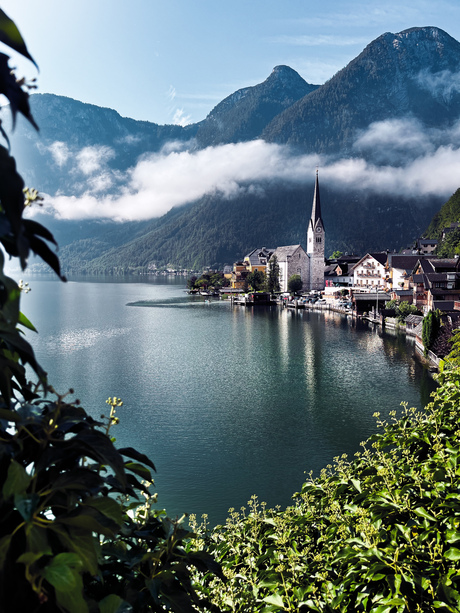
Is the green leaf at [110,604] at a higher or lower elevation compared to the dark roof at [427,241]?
lower

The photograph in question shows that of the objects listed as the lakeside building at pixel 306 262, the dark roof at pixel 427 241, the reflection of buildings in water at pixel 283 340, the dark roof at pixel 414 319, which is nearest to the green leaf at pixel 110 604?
the reflection of buildings in water at pixel 283 340

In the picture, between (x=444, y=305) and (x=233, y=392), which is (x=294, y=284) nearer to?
(x=444, y=305)

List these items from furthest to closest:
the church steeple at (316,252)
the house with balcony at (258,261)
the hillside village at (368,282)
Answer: the house with balcony at (258,261) < the church steeple at (316,252) < the hillside village at (368,282)

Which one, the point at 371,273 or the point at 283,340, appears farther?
the point at 371,273

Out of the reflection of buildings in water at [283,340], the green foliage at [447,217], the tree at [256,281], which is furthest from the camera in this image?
the tree at [256,281]

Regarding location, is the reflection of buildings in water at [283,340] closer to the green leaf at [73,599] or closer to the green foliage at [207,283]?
the green leaf at [73,599]

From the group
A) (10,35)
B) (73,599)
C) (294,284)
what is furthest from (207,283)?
(73,599)

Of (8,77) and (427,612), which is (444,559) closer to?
(427,612)
